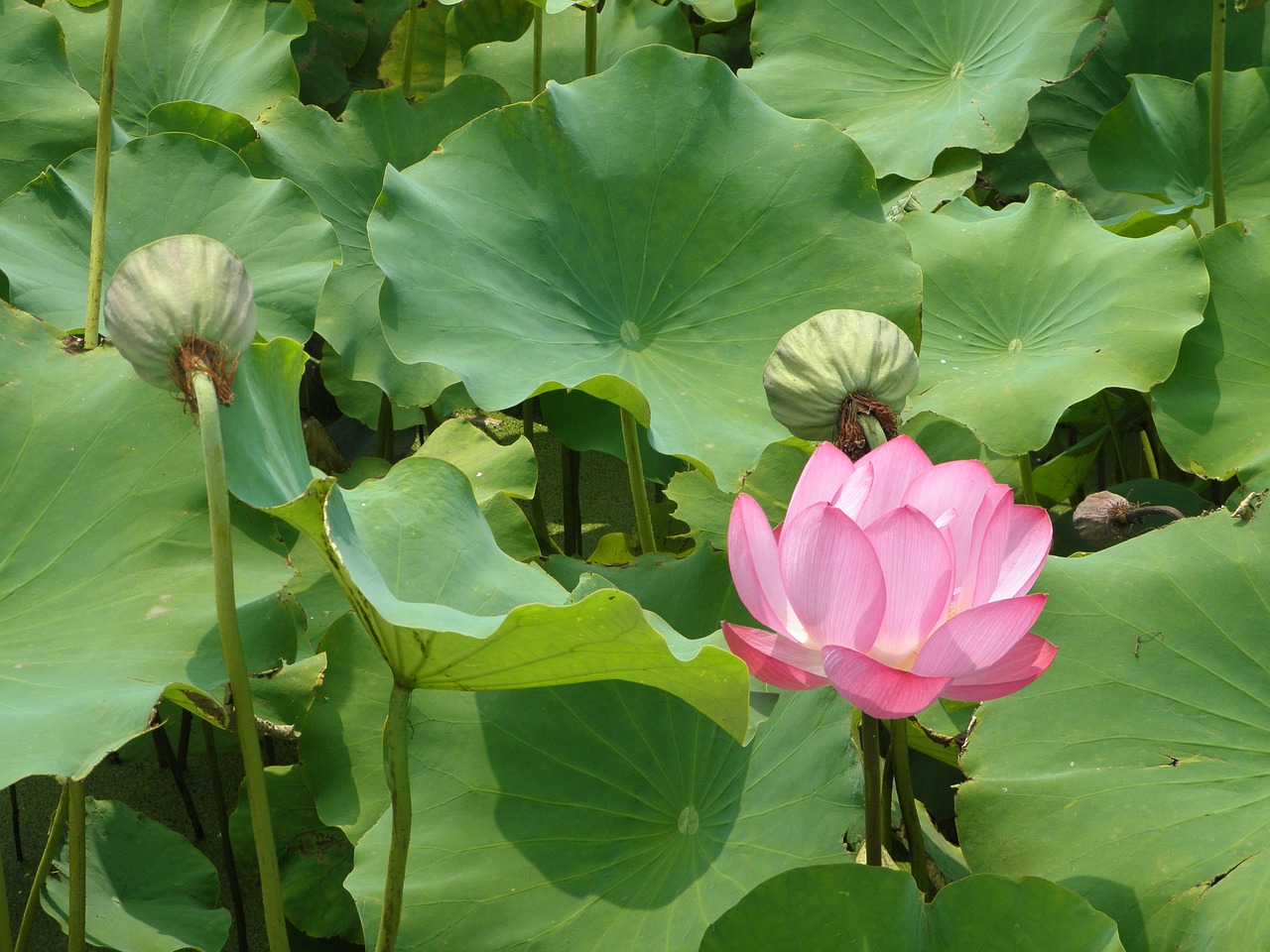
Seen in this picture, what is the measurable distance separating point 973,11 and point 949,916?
1654 mm

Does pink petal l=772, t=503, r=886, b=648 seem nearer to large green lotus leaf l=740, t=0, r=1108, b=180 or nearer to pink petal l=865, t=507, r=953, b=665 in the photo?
pink petal l=865, t=507, r=953, b=665

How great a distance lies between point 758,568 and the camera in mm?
797

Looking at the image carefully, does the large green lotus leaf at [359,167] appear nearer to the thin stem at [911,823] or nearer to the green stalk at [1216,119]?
the thin stem at [911,823]

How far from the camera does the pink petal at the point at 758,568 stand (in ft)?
2.60

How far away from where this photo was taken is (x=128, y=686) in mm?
898

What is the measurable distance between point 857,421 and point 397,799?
0.49m

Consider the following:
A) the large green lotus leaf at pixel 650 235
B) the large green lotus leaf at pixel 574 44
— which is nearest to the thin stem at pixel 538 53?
the large green lotus leaf at pixel 574 44

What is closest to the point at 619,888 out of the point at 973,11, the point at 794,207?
the point at 794,207

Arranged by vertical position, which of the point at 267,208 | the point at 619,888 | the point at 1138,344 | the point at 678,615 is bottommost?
the point at 619,888

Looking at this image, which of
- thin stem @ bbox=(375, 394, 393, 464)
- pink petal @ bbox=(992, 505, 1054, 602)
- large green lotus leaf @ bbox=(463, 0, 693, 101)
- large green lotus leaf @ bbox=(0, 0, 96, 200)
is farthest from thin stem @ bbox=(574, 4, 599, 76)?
pink petal @ bbox=(992, 505, 1054, 602)

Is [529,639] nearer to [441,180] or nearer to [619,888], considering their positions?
[619,888]

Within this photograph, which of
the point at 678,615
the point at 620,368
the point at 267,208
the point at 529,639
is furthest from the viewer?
the point at 267,208

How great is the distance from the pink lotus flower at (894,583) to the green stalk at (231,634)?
1.16 ft

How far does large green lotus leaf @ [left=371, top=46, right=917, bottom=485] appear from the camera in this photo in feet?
4.57
